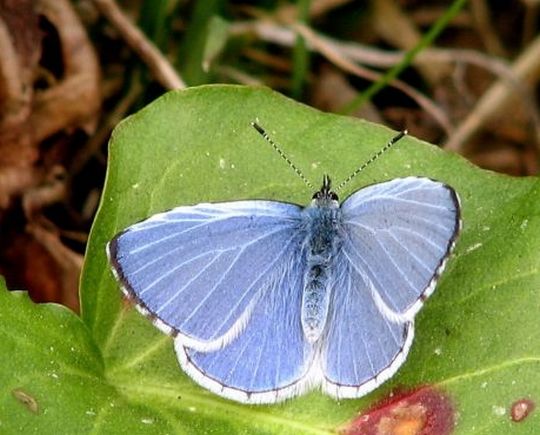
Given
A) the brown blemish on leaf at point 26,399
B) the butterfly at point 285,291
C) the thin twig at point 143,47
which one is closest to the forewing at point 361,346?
the butterfly at point 285,291

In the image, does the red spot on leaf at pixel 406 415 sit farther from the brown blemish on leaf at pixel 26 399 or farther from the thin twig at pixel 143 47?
the thin twig at pixel 143 47

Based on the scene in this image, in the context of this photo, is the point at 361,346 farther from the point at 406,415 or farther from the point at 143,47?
the point at 143,47

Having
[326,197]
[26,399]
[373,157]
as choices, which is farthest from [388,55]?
[26,399]

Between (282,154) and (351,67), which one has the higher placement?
(282,154)

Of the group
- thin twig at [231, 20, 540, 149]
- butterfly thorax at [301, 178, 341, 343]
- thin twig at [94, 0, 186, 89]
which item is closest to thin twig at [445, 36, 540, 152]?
thin twig at [231, 20, 540, 149]

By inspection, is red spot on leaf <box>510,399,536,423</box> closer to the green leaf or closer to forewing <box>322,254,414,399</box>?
the green leaf

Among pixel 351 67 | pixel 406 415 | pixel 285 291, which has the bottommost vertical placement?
pixel 406 415
